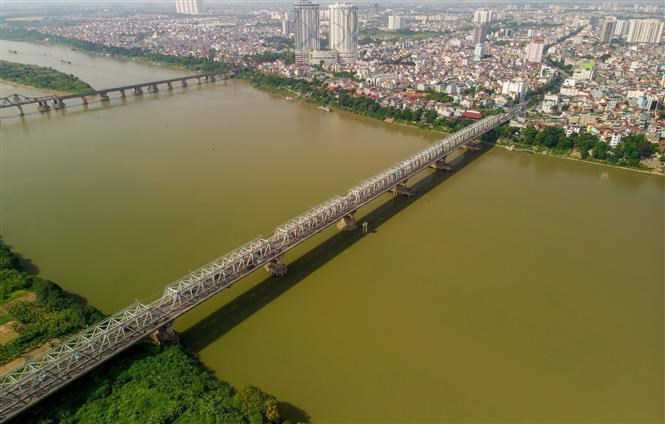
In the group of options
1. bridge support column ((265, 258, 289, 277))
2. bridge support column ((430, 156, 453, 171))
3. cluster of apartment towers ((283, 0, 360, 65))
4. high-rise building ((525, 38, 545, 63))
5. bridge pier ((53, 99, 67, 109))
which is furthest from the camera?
cluster of apartment towers ((283, 0, 360, 65))

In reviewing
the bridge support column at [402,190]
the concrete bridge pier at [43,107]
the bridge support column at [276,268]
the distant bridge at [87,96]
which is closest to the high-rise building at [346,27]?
the distant bridge at [87,96]

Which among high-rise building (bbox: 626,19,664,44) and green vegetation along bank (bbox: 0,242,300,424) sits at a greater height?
high-rise building (bbox: 626,19,664,44)

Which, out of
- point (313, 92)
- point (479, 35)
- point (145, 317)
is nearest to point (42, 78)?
point (313, 92)

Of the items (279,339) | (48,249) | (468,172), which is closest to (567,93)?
(468,172)

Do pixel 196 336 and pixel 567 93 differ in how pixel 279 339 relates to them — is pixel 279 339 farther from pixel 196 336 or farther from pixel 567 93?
pixel 567 93

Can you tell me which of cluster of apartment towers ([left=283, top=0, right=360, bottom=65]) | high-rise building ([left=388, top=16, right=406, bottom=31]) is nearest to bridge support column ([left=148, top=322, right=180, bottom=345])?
cluster of apartment towers ([left=283, top=0, right=360, bottom=65])

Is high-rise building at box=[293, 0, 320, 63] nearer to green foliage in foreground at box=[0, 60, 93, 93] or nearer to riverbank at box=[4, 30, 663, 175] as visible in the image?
riverbank at box=[4, 30, 663, 175]

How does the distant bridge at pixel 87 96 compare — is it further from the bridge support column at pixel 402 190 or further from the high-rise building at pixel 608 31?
the high-rise building at pixel 608 31
